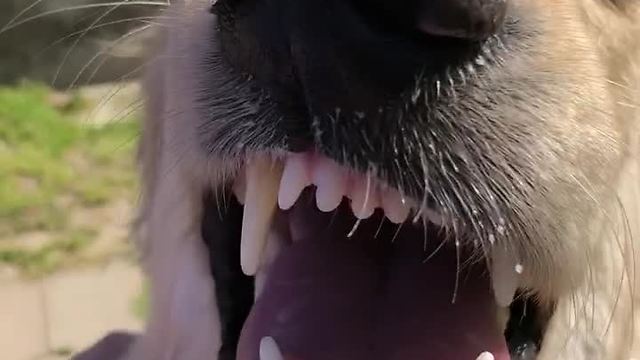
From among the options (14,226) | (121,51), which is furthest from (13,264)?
(121,51)

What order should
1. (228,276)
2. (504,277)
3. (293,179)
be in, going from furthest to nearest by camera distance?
(228,276) → (504,277) → (293,179)

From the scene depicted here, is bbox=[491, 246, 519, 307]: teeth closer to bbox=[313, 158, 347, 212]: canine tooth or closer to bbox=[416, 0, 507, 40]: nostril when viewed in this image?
bbox=[313, 158, 347, 212]: canine tooth

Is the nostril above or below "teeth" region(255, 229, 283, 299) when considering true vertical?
above

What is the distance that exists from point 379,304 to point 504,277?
0.23 meters

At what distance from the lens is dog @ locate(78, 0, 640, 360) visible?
64.2 inches

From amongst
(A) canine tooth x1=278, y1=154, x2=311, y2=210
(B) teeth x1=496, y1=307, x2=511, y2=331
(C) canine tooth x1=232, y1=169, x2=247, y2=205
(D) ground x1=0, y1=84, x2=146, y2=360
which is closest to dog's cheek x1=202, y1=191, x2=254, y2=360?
(C) canine tooth x1=232, y1=169, x2=247, y2=205

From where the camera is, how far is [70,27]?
24.7 feet

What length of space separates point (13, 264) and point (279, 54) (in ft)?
14.1

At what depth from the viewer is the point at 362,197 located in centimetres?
177

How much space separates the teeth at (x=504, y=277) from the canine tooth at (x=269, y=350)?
0.39m

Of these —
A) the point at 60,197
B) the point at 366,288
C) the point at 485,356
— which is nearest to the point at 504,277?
the point at 485,356

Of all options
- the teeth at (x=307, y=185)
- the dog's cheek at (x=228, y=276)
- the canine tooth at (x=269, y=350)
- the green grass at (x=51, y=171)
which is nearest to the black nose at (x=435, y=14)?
the teeth at (x=307, y=185)

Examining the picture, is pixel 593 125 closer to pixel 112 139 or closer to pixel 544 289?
pixel 544 289

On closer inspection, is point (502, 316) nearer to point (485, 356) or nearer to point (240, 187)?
point (485, 356)
